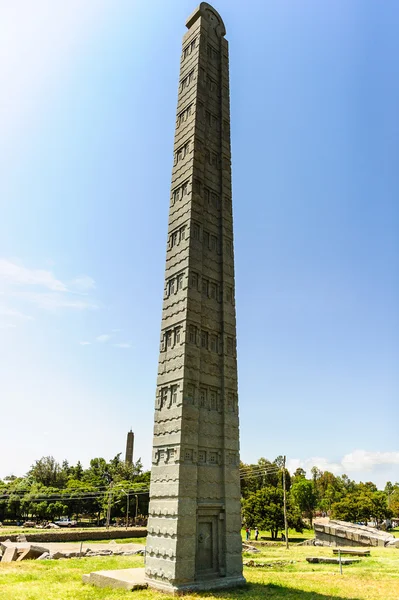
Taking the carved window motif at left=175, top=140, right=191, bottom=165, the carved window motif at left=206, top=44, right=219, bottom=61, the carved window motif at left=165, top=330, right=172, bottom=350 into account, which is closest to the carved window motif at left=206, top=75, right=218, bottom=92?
the carved window motif at left=206, top=44, right=219, bottom=61

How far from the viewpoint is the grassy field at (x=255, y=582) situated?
14.6m

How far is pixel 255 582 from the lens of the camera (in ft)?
57.5

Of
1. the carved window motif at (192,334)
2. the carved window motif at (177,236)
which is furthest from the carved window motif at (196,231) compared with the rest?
the carved window motif at (192,334)

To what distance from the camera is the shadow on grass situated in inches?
568

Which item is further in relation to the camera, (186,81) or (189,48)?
(189,48)

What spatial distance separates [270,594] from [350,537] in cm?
3080

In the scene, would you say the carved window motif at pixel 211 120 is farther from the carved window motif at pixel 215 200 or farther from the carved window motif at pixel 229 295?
the carved window motif at pixel 229 295

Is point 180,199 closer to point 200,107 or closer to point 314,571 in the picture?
point 200,107

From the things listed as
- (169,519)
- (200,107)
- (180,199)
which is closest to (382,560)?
(169,519)

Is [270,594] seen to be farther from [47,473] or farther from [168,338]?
[47,473]

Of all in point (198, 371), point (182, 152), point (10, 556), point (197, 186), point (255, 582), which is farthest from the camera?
point (10, 556)

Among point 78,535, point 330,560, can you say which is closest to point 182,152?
point 330,560

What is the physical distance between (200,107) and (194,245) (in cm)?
846

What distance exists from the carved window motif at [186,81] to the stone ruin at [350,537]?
4081cm
